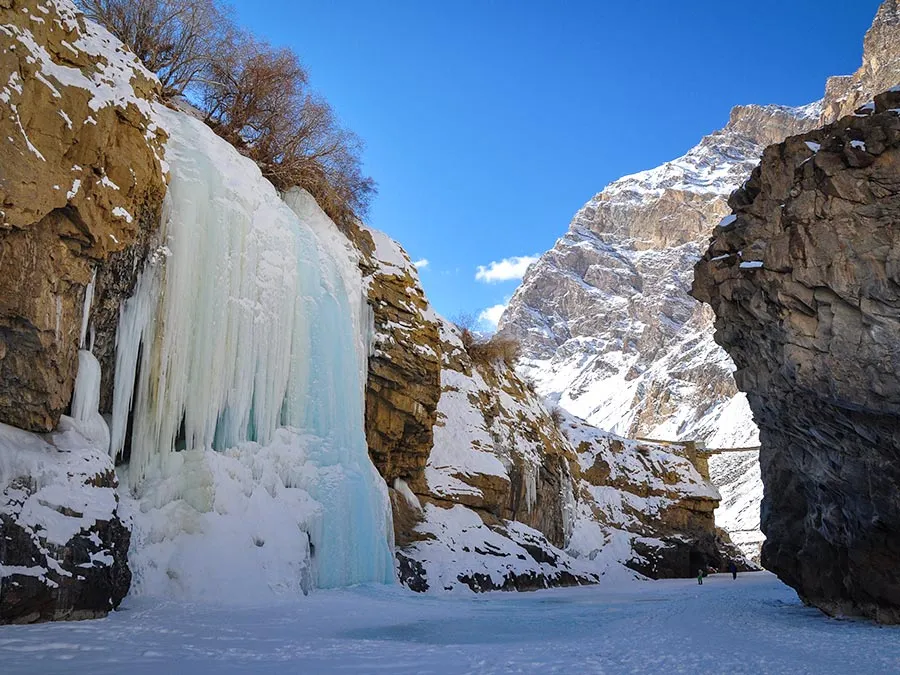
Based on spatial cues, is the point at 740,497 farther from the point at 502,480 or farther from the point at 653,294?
the point at 653,294

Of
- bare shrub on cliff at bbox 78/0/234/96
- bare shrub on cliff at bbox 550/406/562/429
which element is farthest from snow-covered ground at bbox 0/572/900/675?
bare shrub on cliff at bbox 550/406/562/429

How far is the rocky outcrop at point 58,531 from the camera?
283 inches

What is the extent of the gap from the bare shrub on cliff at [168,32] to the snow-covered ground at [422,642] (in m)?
10.6

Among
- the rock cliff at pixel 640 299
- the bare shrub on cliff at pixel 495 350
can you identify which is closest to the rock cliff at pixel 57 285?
the bare shrub on cliff at pixel 495 350

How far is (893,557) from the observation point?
10008mm

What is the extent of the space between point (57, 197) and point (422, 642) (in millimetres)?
6483

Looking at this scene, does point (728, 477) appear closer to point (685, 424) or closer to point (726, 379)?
point (685, 424)

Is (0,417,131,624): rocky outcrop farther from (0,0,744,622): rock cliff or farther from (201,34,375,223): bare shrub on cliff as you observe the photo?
(201,34,375,223): bare shrub on cliff

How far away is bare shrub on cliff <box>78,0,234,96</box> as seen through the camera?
14859 millimetres

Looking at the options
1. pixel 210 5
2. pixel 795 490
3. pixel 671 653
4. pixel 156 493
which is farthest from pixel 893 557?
pixel 210 5

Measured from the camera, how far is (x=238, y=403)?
476 inches

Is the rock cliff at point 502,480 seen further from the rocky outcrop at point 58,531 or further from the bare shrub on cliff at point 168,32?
the rocky outcrop at point 58,531

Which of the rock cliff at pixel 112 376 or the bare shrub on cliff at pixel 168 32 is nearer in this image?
the rock cliff at pixel 112 376

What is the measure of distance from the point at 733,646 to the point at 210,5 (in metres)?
15.6
